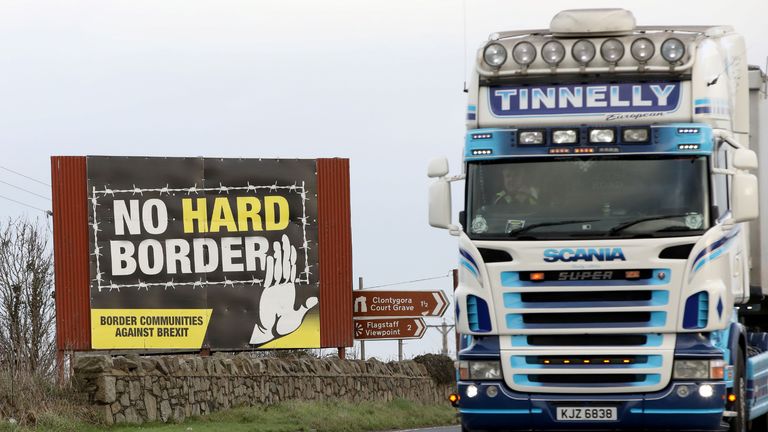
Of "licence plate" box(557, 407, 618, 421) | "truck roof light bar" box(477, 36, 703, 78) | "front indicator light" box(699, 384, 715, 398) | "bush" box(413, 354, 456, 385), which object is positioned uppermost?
"truck roof light bar" box(477, 36, 703, 78)

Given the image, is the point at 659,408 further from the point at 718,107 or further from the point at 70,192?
the point at 70,192

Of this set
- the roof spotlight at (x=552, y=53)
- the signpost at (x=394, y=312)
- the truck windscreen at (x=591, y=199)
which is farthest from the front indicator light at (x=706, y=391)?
the signpost at (x=394, y=312)

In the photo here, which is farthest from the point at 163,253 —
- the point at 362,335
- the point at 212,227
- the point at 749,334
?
the point at 749,334

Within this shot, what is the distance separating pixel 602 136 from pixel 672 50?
45.0 inches

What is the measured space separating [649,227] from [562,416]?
6.74ft

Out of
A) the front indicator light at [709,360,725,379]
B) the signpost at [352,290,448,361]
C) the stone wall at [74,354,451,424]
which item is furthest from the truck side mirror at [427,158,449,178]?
the signpost at [352,290,448,361]

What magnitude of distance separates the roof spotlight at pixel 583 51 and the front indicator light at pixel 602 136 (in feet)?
2.41

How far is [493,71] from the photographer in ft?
49.1

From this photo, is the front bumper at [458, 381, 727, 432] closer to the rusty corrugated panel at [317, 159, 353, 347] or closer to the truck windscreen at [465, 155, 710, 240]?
the truck windscreen at [465, 155, 710, 240]

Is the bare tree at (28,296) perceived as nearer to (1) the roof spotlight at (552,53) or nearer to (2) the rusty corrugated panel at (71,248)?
(2) the rusty corrugated panel at (71,248)

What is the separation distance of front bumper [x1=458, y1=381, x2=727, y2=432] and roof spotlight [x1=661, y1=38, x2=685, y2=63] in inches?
129

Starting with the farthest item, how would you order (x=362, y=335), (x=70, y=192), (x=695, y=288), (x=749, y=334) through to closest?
(x=362, y=335), (x=70, y=192), (x=749, y=334), (x=695, y=288)

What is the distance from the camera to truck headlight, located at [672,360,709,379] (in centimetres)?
1412

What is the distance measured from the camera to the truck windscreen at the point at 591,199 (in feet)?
46.9
